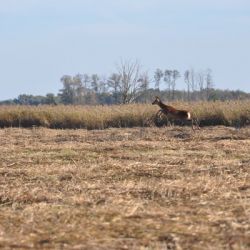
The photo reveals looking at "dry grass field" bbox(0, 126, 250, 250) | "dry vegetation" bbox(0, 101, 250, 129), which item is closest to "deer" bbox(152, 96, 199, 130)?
"dry vegetation" bbox(0, 101, 250, 129)

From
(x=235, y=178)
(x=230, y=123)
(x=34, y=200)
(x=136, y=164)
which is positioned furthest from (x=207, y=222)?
(x=230, y=123)

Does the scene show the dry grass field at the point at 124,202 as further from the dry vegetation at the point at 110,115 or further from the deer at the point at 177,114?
the dry vegetation at the point at 110,115

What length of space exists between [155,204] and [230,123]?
1741 cm

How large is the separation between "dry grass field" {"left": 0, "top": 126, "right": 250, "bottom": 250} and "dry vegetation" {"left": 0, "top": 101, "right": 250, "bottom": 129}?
1222cm

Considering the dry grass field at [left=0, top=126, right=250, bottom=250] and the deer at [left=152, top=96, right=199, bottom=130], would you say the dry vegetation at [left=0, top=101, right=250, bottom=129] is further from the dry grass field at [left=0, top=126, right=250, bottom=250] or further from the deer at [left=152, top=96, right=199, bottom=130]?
the dry grass field at [left=0, top=126, right=250, bottom=250]

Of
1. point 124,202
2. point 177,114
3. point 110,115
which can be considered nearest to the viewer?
point 124,202

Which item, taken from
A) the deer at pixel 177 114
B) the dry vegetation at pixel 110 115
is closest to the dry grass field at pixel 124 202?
the deer at pixel 177 114

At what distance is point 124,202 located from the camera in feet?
20.3

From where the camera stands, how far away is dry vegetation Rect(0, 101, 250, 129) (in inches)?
928

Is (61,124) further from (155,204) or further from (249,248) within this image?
(249,248)

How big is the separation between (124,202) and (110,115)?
62.8ft

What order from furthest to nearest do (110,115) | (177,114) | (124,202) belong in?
(110,115) < (177,114) < (124,202)

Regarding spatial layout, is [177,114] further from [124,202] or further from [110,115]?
[124,202]

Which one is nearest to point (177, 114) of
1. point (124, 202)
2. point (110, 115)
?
point (110, 115)
